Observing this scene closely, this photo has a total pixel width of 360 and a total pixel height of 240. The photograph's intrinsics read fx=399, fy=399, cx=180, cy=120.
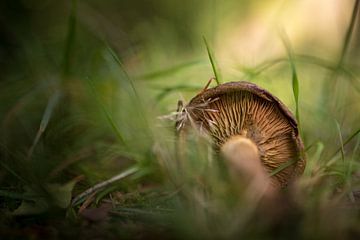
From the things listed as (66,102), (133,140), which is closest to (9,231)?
(133,140)

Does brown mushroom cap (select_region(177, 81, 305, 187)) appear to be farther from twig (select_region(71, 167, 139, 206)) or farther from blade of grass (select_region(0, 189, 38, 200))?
blade of grass (select_region(0, 189, 38, 200))

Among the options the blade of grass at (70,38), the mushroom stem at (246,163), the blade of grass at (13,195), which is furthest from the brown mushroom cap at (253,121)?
the blade of grass at (70,38)

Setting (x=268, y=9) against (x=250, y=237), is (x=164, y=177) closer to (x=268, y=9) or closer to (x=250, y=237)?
(x=250, y=237)

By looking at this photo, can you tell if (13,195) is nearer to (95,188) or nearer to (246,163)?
(95,188)

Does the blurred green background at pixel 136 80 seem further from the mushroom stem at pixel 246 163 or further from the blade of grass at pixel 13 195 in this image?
the mushroom stem at pixel 246 163

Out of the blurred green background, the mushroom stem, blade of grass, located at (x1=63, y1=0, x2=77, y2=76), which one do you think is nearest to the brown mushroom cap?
the mushroom stem

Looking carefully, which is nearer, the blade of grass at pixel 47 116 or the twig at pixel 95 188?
the twig at pixel 95 188
